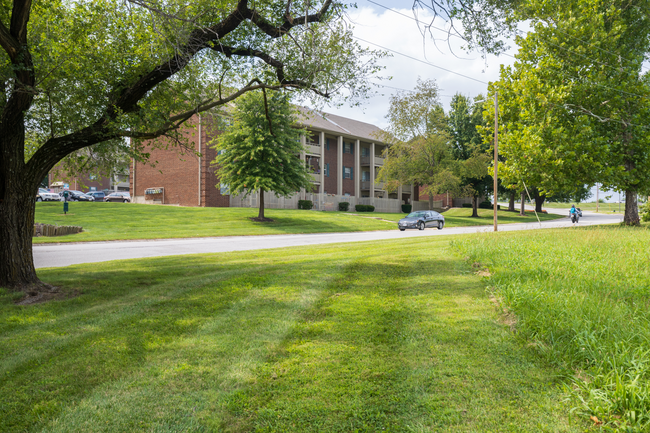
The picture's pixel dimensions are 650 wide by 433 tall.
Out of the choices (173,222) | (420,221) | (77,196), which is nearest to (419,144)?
(420,221)

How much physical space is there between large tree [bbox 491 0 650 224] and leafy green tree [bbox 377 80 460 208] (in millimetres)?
25787

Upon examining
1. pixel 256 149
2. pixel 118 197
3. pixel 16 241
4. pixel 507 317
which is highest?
pixel 256 149

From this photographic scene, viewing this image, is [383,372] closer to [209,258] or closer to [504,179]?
[209,258]

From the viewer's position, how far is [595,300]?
504cm

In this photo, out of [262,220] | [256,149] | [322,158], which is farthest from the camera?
[322,158]

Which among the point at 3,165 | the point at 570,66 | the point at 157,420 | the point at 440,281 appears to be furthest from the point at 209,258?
the point at 570,66

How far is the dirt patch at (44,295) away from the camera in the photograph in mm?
6949

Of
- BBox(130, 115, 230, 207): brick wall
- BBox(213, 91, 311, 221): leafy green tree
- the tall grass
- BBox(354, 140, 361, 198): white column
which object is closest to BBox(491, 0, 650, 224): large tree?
the tall grass

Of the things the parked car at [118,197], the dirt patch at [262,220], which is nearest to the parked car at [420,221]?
the dirt patch at [262,220]

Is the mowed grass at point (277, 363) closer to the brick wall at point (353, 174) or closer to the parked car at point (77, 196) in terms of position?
the brick wall at point (353, 174)

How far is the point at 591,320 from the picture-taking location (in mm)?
4320

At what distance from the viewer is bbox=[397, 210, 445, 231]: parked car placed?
29.1 m

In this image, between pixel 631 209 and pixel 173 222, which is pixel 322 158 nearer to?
pixel 173 222

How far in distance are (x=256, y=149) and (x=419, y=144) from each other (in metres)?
24.3
